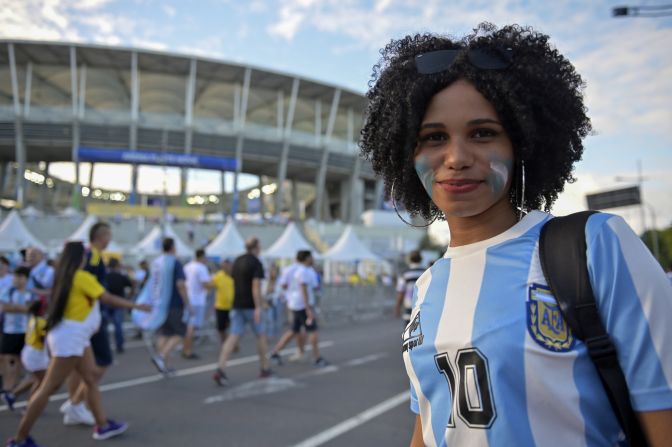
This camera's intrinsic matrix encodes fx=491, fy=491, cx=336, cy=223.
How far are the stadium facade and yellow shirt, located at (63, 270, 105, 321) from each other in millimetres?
34735

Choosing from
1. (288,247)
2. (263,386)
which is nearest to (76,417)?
(263,386)

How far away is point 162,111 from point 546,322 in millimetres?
54260

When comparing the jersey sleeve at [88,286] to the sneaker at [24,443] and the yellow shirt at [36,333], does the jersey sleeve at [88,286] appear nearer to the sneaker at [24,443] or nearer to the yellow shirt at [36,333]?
the yellow shirt at [36,333]

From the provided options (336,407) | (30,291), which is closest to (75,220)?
(30,291)

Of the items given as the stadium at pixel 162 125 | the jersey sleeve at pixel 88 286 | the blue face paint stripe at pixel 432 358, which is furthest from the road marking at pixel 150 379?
the stadium at pixel 162 125

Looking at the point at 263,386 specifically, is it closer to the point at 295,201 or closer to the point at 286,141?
the point at 286,141

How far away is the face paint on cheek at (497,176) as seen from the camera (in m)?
1.26

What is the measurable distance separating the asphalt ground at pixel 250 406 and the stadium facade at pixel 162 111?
105 feet

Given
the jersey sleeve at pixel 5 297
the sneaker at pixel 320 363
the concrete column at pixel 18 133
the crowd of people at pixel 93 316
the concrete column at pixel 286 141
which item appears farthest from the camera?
the concrete column at pixel 286 141

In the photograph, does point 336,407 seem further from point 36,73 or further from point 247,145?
point 36,73

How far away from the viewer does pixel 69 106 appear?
4694 centimetres

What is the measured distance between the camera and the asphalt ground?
14.9ft

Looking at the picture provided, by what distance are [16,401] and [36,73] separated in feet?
155

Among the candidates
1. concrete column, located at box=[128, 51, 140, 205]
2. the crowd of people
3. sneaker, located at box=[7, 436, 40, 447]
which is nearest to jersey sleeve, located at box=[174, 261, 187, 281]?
the crowd of people
